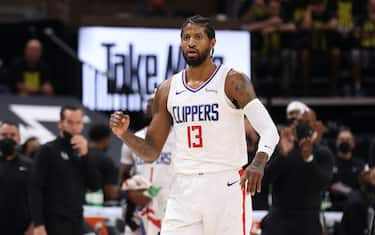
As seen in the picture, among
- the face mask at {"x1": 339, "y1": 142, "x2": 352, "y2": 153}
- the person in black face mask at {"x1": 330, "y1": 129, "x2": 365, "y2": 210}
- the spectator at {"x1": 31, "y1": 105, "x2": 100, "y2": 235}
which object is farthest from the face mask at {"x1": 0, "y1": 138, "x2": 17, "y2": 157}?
the face mask at {"x1": 339, "y1": 142, "x2": 352, "y2": 153}

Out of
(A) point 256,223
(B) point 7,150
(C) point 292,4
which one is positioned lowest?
(A) point 256,223

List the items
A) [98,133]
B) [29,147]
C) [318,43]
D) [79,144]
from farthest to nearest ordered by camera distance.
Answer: [318,43]
[98,133]
[29,147]
[79,144]

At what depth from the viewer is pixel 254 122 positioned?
7.65 m

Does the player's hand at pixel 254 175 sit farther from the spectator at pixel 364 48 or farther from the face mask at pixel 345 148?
the spectator at pixel 364 48

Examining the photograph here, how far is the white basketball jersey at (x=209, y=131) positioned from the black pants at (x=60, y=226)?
2476 millimetres

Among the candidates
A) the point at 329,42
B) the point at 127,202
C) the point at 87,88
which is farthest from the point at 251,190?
the point at 329,42

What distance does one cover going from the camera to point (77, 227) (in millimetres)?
10172

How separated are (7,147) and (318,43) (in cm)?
858

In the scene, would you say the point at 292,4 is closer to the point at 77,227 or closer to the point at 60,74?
the point at 60,74

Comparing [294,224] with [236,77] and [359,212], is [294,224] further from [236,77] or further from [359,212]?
[236,77]

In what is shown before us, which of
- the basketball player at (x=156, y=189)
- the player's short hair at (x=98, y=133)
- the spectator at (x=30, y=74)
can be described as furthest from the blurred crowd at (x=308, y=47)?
the basketball player at (x=156, y=189)

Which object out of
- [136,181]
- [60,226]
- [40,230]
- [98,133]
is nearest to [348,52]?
[98,133]

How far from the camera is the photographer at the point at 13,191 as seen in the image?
10.6 metres

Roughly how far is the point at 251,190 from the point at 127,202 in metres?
3.89
